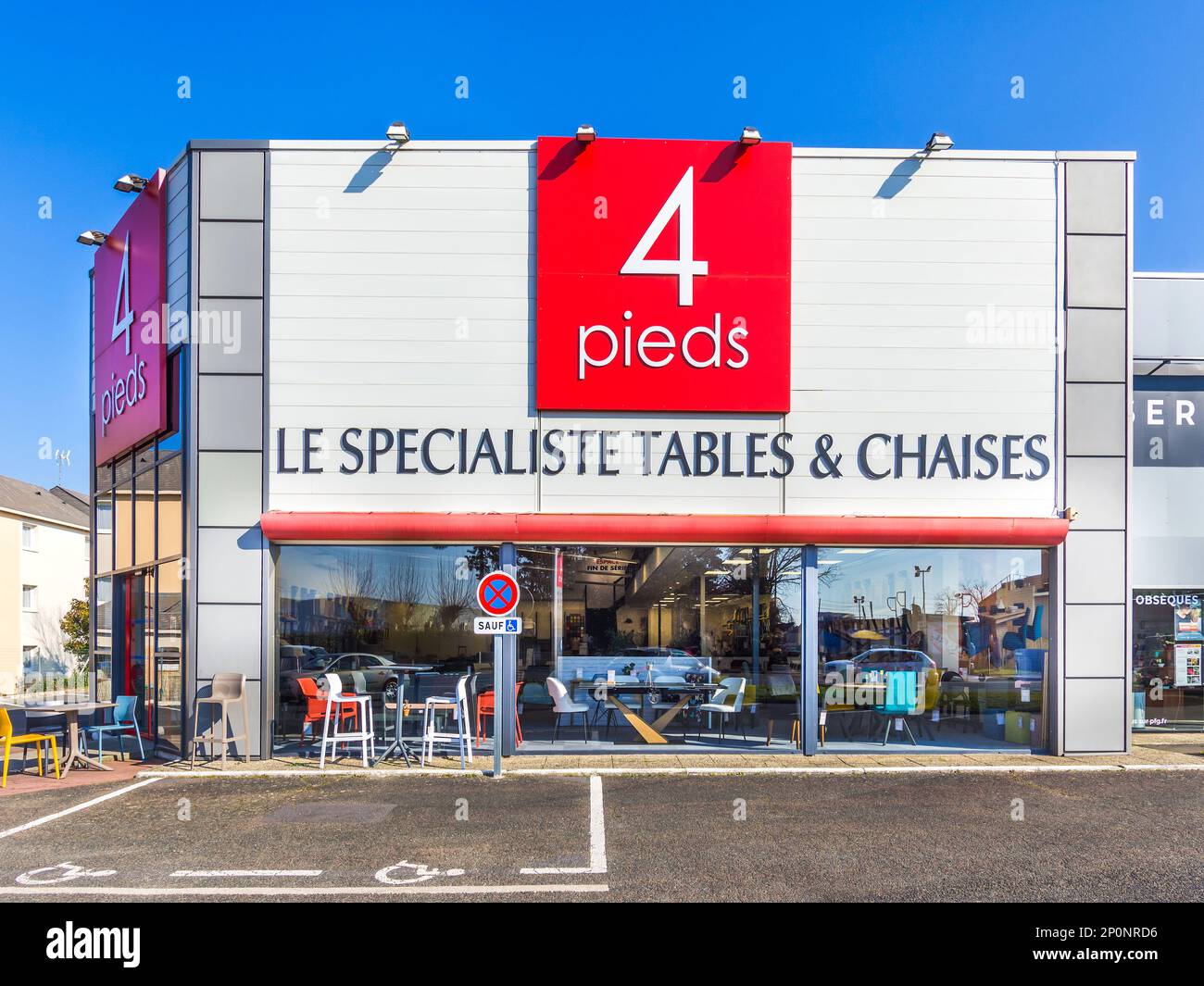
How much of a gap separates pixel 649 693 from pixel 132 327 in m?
9.19

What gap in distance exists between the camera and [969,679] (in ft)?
39.2

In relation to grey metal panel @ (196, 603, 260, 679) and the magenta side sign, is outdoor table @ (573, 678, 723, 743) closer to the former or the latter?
grey metal panel @ (196, 603, 260, 679)

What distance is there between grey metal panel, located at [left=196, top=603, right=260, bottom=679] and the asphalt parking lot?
153 centimetres

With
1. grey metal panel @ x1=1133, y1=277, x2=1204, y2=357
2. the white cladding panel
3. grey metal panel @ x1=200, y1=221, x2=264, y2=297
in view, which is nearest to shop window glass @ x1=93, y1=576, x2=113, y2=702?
the white cladding panel

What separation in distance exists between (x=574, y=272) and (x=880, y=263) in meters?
4.06

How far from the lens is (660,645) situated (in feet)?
38.3

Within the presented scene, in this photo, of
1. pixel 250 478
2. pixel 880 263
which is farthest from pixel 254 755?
pixel 880 263

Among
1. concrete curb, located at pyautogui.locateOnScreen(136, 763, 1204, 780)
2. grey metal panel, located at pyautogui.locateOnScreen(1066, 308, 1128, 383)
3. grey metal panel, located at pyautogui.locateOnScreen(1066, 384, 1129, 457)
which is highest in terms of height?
grey metal panel, located at pyautogui.locateOnScreen(1066, 308, 1128, 383)

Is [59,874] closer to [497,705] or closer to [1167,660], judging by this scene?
[497,705]

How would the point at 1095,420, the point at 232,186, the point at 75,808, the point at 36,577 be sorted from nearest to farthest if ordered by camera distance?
the point at 75,808 < the point at 232,186 < the point at 1095,420 < the point at 36,577

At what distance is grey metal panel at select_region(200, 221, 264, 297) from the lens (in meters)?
11.5

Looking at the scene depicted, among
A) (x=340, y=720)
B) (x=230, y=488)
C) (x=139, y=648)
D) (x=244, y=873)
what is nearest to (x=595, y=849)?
(x=244, y=873)

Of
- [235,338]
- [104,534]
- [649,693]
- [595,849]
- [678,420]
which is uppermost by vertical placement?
[235,338]
